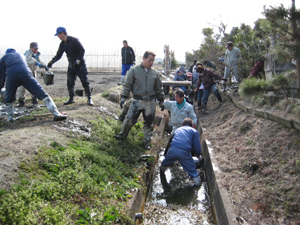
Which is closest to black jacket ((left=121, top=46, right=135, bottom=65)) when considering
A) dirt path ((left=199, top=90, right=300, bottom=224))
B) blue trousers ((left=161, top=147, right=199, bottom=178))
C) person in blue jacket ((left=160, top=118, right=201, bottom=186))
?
dirt path ((left=199, top=90, right=300, bottom=224))

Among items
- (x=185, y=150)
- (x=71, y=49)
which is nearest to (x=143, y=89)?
(x=185, y=150)

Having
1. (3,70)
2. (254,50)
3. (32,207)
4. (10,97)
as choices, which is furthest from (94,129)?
(254,50)

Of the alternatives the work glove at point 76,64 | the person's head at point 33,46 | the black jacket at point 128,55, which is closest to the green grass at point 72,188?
the work glove at point 76,64

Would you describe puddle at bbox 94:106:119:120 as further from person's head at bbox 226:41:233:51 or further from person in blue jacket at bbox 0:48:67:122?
person's head at bbox 226:41:233:51

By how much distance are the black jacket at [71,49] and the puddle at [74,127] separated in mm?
2193

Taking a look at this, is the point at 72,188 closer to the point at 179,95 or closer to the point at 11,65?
the point at 11,65

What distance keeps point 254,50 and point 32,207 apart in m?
10.1

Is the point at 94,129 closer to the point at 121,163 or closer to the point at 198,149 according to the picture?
the point at 121,163

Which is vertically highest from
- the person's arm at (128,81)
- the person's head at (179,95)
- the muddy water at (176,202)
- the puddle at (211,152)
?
the person's arm at (128,81)

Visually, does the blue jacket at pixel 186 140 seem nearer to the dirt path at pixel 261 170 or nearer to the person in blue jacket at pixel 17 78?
the dirt path at pixel 261 170

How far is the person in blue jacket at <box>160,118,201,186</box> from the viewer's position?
494 centimetres

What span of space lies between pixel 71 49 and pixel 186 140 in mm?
4156

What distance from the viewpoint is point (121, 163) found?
15.5 feet

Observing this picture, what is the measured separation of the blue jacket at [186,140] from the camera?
16.4 ft
